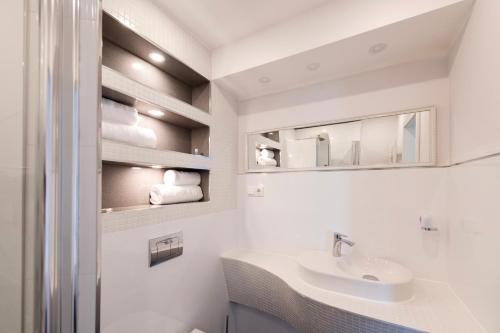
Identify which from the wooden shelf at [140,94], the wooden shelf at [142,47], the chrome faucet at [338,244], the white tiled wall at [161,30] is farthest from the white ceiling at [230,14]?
the chrome faucet at [338,244]

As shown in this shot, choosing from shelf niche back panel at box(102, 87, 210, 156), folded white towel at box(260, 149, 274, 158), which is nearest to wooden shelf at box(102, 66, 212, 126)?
shelf niche back panel at box(102, 87, 210, 156)

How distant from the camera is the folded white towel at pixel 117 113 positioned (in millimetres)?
1064

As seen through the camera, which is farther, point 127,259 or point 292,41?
point 292,41

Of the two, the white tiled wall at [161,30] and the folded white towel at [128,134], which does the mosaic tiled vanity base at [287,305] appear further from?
the white tiled wall at [161,30]

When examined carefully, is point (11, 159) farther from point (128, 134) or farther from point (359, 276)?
point (359, 276)

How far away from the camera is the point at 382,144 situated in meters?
1.46

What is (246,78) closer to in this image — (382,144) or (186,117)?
(186,117)

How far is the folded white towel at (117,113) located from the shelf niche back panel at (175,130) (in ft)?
0.22

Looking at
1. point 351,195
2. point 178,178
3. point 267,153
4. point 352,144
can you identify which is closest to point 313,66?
point 352,144

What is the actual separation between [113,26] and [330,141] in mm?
1520

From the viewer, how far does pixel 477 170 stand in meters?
0.92

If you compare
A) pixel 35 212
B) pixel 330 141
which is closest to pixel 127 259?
pixel 35 212

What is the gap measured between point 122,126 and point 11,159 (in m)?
0.55

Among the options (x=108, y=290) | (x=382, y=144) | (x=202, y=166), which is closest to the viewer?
(x=108, y=290)
